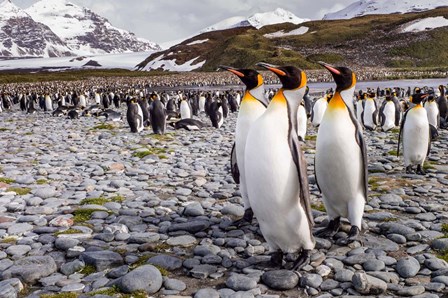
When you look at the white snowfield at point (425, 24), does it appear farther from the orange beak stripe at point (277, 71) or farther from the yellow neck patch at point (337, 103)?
the orange beak stripe at point (277, 71)

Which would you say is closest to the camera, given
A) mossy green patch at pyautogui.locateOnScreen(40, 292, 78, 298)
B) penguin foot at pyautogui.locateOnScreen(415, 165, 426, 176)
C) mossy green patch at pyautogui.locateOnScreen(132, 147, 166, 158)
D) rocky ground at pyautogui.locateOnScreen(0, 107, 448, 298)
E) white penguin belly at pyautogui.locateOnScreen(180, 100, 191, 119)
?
mossy green patch at pyautogui.locateOnScreen(40, 292, 78, 298)

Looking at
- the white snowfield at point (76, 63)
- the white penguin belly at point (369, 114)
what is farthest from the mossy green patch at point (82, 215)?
the white snowfield at point (76, 63)

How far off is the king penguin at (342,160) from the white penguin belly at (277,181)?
2.84 ft

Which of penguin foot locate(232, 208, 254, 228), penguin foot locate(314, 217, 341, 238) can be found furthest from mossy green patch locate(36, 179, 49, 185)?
penguin foot locate(314, 217, 341, 238)

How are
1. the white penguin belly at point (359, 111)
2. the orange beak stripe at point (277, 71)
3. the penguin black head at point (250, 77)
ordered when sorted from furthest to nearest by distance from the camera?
the white penguin belly at point (359, 111)
the penguin black head at point (250, 77)
the orange beak stripe at point (277, 71)

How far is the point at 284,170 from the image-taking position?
370 centimetres

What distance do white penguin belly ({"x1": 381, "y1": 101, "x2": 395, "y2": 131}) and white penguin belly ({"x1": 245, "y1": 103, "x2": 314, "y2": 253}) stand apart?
1127 centimetres

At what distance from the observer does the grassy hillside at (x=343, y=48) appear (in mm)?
78875

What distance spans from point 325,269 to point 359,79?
55.7 m

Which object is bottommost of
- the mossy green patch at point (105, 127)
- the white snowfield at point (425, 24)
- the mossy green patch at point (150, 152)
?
the mossy green patch at point (150, 152)

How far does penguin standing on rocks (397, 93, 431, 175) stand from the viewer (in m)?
7.45

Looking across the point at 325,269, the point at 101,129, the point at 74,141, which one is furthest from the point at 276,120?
the point at 101,129

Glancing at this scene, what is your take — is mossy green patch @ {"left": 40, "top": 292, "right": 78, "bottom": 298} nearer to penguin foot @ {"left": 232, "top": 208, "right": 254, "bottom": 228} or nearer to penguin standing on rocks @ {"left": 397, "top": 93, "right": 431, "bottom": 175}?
penguin foot @ {"left": 232, "top": 208, "right": 254, "bottom": 228}

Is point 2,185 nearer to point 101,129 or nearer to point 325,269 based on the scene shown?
point 325,269
